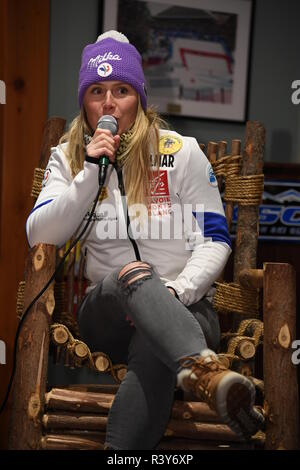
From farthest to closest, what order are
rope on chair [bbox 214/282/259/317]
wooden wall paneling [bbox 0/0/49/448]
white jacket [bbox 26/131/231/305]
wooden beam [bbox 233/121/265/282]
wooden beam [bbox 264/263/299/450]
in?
wooden wall paneling [bbox 0/0/49/448] < wooden beam [bbox 233/121/265/282] < rope on chair [bbox 214/282/259/317] < white jacket [bbox 26/131/231/305] < wooden beam [bbox 264/263/299/450]

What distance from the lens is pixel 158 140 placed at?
5.89 ft

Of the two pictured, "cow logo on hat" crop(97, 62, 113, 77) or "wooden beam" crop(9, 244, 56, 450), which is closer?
"wooden beam" crop(9, 244, 56, 450)

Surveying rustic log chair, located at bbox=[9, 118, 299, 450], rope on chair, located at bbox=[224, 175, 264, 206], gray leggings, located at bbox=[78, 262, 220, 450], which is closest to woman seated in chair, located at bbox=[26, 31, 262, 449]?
gray leggings, located at bbox=[78, 262, 220, 450]

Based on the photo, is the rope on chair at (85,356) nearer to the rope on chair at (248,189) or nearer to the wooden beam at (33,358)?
the wooden beam at (33,358)

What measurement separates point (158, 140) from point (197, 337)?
0.73m

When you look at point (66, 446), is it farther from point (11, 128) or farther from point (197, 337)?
point (11, 128)

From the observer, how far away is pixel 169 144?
1798mm

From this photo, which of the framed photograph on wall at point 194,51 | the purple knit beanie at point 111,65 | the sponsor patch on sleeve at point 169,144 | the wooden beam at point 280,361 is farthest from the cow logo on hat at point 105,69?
the framed photograph on wall at point 194,51

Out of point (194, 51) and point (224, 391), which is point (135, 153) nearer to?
point (224, 391)

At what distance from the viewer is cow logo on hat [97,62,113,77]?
1.75m

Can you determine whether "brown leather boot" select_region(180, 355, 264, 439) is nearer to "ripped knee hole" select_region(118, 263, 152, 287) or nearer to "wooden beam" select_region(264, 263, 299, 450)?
"wooden beam" select_region(264, 263, 299, 450)

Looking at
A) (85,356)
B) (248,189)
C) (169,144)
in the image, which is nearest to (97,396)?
(85,356)

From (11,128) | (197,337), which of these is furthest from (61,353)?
(11,128)

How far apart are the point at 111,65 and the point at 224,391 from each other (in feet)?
3.52
